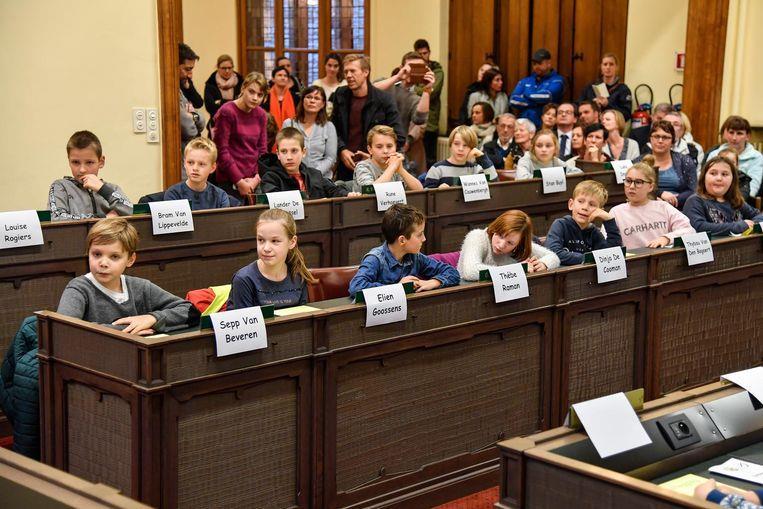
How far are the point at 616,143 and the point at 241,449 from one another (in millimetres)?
5498

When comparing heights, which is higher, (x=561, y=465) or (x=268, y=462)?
(x=561, y=465)

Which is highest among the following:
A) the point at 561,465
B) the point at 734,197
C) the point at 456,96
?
the point at 456,96

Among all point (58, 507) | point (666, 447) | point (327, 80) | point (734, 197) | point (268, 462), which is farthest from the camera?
point (327, 80)

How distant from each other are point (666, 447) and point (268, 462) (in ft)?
4.44

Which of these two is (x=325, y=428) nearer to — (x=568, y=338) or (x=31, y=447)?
(x=31, y=447)

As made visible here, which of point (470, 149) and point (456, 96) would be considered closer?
point (470, 149)

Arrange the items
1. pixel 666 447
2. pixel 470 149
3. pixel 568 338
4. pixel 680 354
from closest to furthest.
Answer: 1. pixel 666 447
2. pixel 568 338
3. pixel 680 354
4. pixel 470 149

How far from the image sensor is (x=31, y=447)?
12.1ft

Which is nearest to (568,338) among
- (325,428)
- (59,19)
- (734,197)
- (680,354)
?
(680,354)

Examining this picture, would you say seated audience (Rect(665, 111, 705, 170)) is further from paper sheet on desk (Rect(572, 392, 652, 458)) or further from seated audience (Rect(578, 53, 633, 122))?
paper sheet on desk (Rect(572, 392, 652, 458))

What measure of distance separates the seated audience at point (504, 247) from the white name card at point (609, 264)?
198 mm

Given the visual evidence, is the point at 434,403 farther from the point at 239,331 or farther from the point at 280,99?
the point at 280,99

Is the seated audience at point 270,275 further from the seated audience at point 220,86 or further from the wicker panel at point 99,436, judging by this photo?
the seated audience at point 220,86

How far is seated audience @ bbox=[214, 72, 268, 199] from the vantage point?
260 inches
